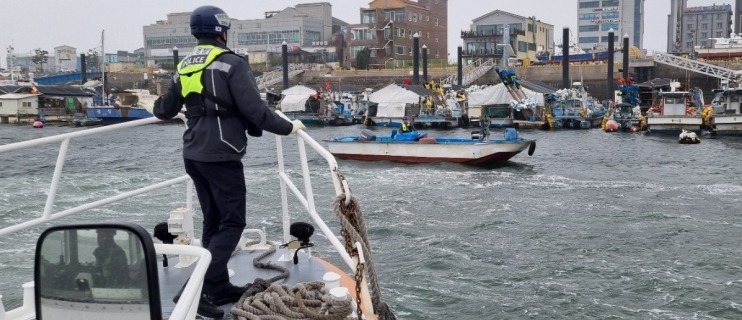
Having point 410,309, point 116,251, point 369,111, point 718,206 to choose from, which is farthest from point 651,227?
point 369,111

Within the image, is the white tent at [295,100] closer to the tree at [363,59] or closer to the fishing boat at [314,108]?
the fishing boat at [314,108]

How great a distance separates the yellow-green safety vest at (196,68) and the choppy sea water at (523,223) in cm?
492

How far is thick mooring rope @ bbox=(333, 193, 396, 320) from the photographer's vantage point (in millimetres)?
3053

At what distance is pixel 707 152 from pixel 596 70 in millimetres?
37406

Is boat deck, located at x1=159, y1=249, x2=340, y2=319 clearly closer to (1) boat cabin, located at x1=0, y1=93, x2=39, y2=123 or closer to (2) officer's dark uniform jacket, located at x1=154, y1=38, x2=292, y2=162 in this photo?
(2) officer's dark uniform jacket, located at x1=154, y1=38, x2=292, y2=162

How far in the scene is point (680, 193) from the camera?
16953mm

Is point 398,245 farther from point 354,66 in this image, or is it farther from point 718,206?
point 354,66

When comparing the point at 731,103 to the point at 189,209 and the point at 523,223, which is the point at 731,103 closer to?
the point at 523,223

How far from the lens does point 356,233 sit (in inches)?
121

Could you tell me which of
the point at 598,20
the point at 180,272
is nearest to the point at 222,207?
the point at 180,272

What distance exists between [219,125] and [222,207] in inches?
17.1

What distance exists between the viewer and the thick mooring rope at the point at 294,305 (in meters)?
3.12

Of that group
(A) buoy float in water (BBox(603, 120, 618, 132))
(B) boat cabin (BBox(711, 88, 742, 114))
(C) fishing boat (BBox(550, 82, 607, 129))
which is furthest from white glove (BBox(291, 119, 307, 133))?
(C) fishing boat (BBox(550, 82, 607, 129))

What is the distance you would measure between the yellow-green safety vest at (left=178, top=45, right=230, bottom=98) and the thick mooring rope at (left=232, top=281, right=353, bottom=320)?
107cm
